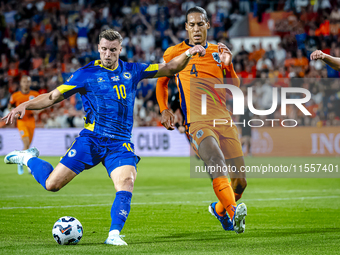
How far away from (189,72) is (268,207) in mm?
3098

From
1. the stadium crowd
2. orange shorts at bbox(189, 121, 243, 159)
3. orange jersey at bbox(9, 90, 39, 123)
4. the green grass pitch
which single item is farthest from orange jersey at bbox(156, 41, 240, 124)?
the stadium crowd

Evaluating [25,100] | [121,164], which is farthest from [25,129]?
[121,164]

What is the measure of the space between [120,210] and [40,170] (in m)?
1.20

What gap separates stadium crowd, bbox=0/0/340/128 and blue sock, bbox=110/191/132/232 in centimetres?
1470

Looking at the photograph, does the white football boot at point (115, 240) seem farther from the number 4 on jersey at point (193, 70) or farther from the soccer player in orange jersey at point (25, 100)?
the soccer player in orange jersey at point (25, 100)

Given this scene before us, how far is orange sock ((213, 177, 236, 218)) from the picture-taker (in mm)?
5824

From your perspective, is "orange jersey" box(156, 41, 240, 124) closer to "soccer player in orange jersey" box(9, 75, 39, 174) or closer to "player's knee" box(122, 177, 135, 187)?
"player's knee" box(122, 177, 135, 187)

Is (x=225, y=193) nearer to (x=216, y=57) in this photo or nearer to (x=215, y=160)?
(x=215, y=160)

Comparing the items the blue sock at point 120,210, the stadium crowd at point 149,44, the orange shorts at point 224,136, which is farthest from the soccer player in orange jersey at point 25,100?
the blue sock at point 120,210

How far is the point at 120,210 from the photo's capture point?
552 centimetres

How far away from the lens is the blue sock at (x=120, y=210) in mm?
5465

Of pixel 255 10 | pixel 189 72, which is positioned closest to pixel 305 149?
pixel 255 10

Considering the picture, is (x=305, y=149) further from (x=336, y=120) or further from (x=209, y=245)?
(x=209, y=245)

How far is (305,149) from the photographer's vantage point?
64.4ft
